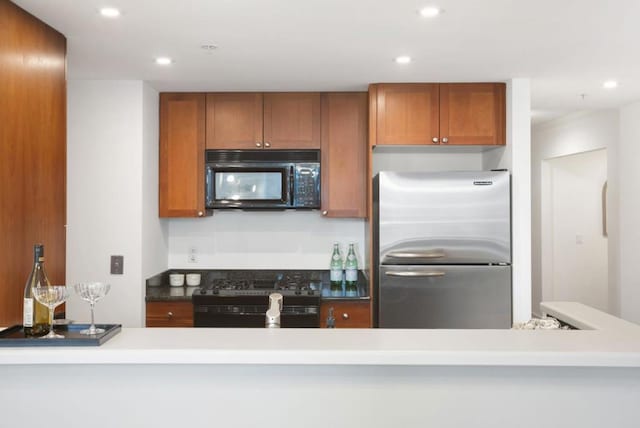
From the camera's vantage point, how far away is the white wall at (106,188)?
3674mm

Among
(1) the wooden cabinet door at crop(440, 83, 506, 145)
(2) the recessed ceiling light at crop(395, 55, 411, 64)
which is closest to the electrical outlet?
(1) the wooden cabinet door at crop(440, 83, 506, 145)

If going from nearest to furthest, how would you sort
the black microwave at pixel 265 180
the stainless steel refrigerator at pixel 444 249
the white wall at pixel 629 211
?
1. the stainless steel refrigerator at pixel 444 249
2. the black microwave at pixel 265 180
3. the white wall at pixel 629 211

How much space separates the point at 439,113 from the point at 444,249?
3.09ft

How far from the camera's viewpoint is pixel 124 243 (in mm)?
3684

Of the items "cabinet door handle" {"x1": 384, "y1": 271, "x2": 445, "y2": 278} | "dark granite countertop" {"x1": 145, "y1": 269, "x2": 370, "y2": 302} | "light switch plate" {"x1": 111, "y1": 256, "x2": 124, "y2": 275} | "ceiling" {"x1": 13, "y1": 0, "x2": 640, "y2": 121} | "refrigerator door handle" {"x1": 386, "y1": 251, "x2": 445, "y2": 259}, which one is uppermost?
"ceiling" {"x1": 13, "y1": 0, "x2": 640, "y2": 121}

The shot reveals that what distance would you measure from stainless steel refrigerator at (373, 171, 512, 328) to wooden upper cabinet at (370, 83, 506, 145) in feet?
1.04

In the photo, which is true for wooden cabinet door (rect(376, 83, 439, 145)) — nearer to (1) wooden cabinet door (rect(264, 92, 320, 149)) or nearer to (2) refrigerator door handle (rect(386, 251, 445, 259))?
(1) wooden cabinet door (rect(264, 92, 320, 149))

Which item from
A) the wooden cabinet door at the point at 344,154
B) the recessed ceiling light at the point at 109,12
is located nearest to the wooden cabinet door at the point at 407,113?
the wooden cabinet door at the point at 344,154

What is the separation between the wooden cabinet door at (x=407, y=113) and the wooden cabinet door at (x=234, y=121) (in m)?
0.91

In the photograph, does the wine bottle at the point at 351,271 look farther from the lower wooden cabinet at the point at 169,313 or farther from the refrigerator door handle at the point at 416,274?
the lower wooden cabinet at the point at 169,313

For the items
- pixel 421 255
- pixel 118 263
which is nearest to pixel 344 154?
pixel 421 255

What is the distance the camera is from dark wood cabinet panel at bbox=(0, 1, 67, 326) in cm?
219

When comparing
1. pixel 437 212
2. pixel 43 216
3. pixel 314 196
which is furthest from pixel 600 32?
pixel 43 216

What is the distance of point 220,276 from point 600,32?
10.1ft
